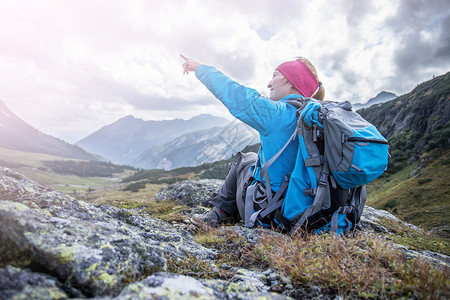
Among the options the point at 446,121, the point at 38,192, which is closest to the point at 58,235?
the point at 38,192

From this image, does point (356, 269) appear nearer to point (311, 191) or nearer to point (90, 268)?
point (311, 191)

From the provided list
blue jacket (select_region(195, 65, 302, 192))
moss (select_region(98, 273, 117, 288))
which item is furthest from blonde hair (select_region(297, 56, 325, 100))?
moss (select_region(98, 273, 117, 288))

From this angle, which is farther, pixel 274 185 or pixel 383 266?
pixel 274 185

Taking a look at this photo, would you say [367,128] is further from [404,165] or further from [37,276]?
[404,165]

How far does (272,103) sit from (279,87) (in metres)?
1.23

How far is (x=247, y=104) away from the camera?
12.5 feet

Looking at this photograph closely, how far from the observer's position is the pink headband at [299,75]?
4789 millimetres

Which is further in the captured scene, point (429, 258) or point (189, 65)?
point (189, 65)

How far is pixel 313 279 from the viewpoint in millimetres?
2617

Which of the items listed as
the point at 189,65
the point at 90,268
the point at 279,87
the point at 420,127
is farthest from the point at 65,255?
the point at 420,127

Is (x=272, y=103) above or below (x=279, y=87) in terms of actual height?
below

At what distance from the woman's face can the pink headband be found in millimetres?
92

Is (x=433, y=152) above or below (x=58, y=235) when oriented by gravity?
above

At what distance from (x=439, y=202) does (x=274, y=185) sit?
147 feet
